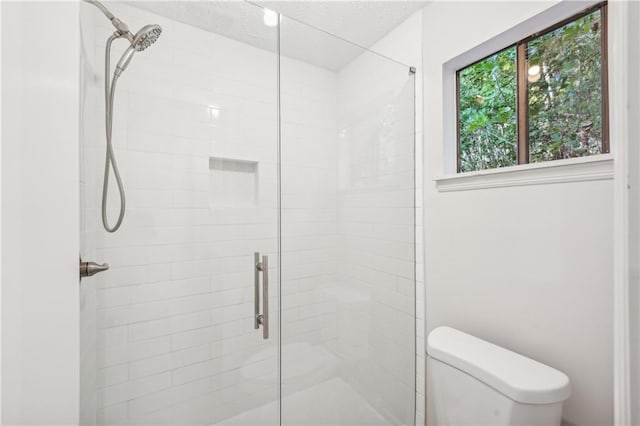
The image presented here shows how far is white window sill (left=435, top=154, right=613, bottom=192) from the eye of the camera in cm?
89

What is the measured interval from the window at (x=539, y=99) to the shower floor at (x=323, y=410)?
4.01 ft

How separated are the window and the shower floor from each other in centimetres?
122

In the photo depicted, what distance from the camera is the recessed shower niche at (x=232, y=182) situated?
1.16 metres

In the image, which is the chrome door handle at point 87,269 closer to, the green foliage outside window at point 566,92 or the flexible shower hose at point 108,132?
the flexible shower hose at point 108,132

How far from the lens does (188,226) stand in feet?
3.81

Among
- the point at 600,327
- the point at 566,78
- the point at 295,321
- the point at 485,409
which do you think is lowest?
the point at 485,409

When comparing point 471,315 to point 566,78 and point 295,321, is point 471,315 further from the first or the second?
point 566,78

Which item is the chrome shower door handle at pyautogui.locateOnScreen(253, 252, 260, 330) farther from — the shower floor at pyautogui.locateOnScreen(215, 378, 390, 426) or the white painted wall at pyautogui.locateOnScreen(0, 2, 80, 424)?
the white painted wall at pyautogui.locateOnScreen(0, 2, 80, 424)

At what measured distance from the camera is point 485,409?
37.1 inches

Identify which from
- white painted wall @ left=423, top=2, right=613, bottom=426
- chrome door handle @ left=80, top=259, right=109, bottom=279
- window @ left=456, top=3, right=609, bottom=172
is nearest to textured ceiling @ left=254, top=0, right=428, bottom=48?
white painted wall @ left=423, top=2, right=613, bottom=426

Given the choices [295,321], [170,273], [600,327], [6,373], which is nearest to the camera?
[6,373]

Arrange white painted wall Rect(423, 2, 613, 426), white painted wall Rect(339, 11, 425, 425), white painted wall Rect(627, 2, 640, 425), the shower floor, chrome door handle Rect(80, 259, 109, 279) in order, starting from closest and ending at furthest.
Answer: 1. white painted wall Rect(627, 2, 640, 425)
2. chrome door handle Rect(80, 259, 109, 279)
3. white painted wall Rect(423, 2, 613, 426)
4. the shower floor
5. white painted wall Rect(339, 11, 425, 425)

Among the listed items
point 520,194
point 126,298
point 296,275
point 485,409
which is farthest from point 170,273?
point 520,194

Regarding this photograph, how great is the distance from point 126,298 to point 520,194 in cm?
158
